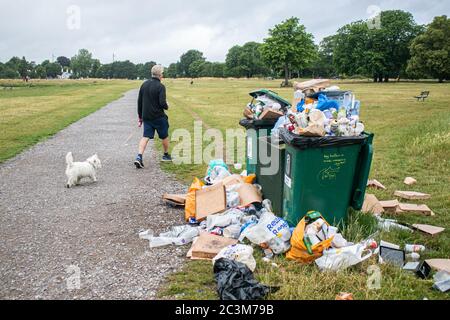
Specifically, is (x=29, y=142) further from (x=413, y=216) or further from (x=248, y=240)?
(x=413, y=216)

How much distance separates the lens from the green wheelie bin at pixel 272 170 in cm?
510

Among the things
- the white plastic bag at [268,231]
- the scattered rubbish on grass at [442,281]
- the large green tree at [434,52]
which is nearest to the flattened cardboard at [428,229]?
the scattered rubbish on grass at [442,281]

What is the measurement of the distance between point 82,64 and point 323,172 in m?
133

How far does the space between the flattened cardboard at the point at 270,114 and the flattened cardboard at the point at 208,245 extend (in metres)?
1.97

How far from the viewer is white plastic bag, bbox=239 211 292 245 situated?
4367mm

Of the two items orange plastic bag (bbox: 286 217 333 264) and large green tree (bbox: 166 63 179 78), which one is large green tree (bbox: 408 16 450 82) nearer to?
orange plastic bag (bbox: 286 217 333 264)

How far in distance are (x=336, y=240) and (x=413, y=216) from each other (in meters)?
2.13

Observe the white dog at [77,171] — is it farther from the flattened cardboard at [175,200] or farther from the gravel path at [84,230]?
the flattened cardboard at [175,200]

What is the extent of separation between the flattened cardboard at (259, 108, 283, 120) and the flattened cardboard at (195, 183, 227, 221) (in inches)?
45.6

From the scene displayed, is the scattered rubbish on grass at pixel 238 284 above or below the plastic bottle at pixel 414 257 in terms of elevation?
above

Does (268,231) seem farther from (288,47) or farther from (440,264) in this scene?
(288,47)

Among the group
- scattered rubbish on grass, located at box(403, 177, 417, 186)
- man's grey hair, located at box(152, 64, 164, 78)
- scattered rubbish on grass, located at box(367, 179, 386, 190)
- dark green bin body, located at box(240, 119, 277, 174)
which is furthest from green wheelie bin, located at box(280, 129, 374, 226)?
man's grey hair, located at box(152, 64, 164, 78)

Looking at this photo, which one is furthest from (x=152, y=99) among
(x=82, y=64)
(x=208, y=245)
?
(x=82, y=64)

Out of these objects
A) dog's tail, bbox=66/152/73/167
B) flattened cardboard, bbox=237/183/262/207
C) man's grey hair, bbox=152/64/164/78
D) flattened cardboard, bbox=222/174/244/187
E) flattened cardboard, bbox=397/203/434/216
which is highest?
man's grey hair, bbox=152/64/164/78
